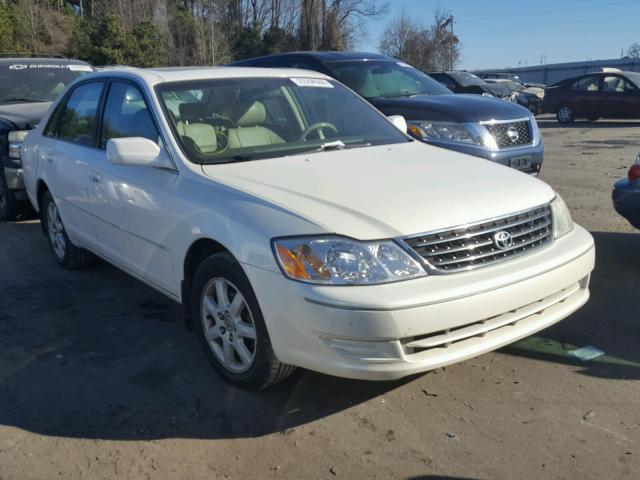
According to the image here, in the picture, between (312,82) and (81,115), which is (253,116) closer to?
(312,82)

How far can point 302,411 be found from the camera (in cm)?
333

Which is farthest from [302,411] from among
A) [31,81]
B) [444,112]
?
[31,81]

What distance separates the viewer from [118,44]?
3198 centimetres

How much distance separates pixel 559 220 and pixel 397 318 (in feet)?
4.57

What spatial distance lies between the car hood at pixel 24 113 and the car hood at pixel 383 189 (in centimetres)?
467

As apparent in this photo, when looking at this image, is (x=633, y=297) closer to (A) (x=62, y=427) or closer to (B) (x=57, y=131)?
(A) (x=62, y=427)

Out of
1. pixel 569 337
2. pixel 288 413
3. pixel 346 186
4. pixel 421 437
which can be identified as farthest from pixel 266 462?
pixel 569 337

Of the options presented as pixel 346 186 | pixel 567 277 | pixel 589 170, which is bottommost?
pixel 589 170

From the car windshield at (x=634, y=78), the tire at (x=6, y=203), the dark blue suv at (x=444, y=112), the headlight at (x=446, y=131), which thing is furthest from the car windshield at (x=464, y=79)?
the tire at (x=6, y=203)

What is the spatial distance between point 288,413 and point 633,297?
9.11ft

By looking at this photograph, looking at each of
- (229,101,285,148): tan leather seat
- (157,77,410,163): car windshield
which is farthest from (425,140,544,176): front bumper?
(229,101,285,148): tan leather seat

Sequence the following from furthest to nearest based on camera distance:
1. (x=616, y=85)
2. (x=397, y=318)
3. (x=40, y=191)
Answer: (x=616, y=85) < (x=40, y=191) < (x=397, y=318)

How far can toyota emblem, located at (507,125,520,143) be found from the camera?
7.01 metres

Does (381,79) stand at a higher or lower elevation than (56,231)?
higher
